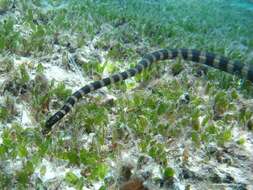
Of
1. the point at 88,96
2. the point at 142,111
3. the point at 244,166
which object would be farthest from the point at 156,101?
the point at 244,166

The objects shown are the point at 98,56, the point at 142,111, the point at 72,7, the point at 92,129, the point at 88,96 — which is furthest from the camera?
the point at 72,7

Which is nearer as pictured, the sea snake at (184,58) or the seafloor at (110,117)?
the seafloor at (110,117)

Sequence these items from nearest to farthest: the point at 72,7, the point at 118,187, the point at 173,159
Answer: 1. the point at 118,187
2. the point at 173,159
3. the point at 72,7

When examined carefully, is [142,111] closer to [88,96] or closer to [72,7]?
[88,96]

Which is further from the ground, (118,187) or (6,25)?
(6,25)

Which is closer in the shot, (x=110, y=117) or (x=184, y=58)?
(x=110, y=117)

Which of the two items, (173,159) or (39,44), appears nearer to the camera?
(173,159)

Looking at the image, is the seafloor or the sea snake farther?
the sea snake

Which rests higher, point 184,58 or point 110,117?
point 110,117
